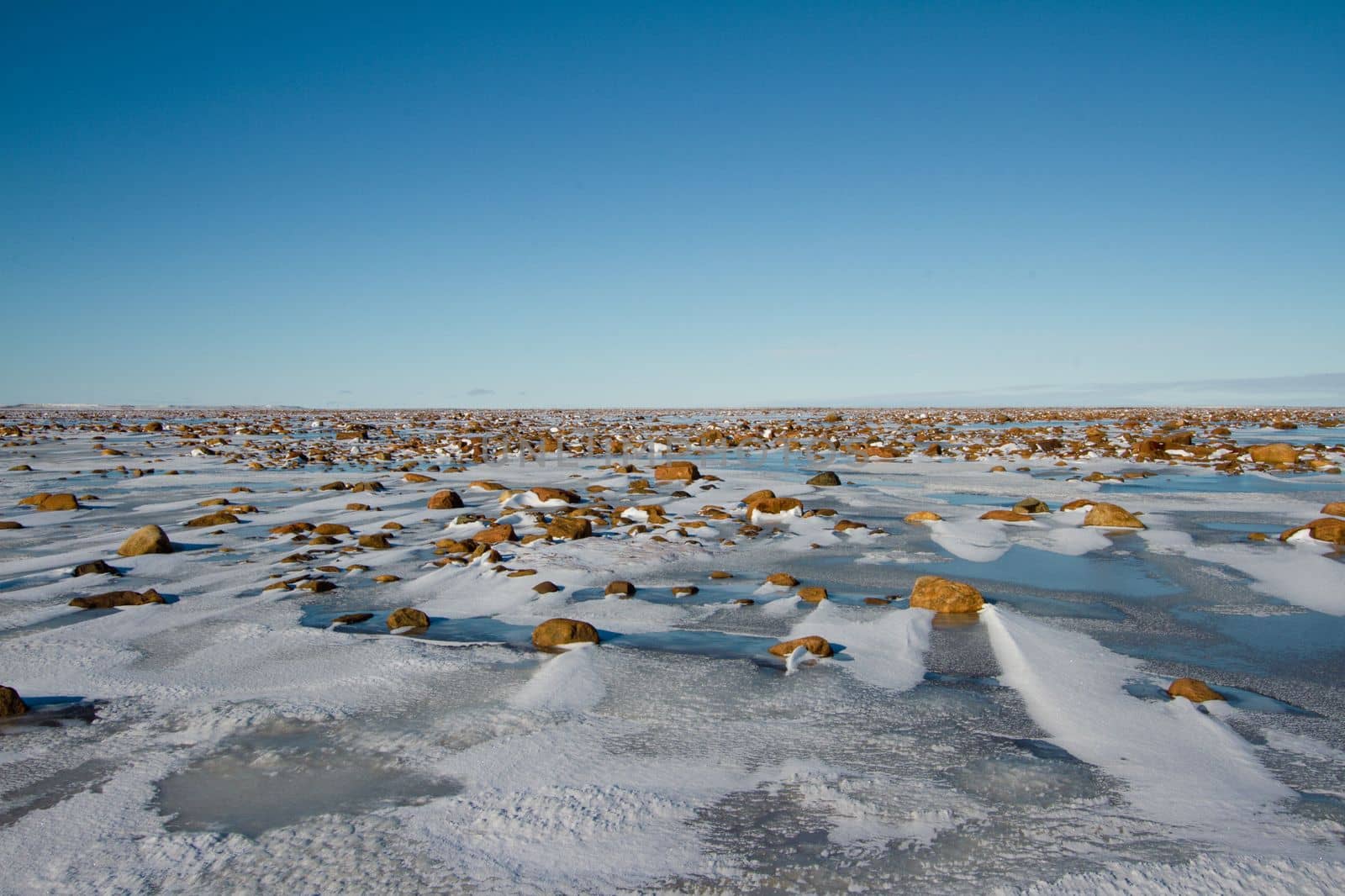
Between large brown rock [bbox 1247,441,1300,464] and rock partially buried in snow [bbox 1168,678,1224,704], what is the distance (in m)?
15.4

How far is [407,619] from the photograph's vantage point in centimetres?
518

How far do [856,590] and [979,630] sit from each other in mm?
1258

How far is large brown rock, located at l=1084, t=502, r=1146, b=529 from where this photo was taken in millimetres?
8930

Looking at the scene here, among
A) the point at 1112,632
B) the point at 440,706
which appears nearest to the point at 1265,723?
the point at 1112,632

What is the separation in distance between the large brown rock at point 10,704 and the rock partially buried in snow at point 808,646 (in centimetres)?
390

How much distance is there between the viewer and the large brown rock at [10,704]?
3.65 meters

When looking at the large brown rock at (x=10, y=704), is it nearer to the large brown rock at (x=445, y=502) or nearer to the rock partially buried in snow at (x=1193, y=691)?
the rock partially buried in snow at (x=1193, y=691)

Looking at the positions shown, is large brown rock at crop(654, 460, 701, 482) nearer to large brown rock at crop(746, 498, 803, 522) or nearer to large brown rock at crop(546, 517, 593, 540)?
large brown rock at crop(746, 498, 803, 522)

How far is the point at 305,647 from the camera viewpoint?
4746 mm

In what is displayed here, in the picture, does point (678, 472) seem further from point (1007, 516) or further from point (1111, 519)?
point (1111, 519)

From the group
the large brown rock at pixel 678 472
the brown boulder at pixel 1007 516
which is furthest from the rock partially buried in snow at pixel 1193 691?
the large brown rock at pixel 678 472

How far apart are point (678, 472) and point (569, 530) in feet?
19.2

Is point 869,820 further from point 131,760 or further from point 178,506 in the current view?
point 178,506

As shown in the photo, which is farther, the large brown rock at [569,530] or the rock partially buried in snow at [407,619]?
the large brown rock at [569,530]
